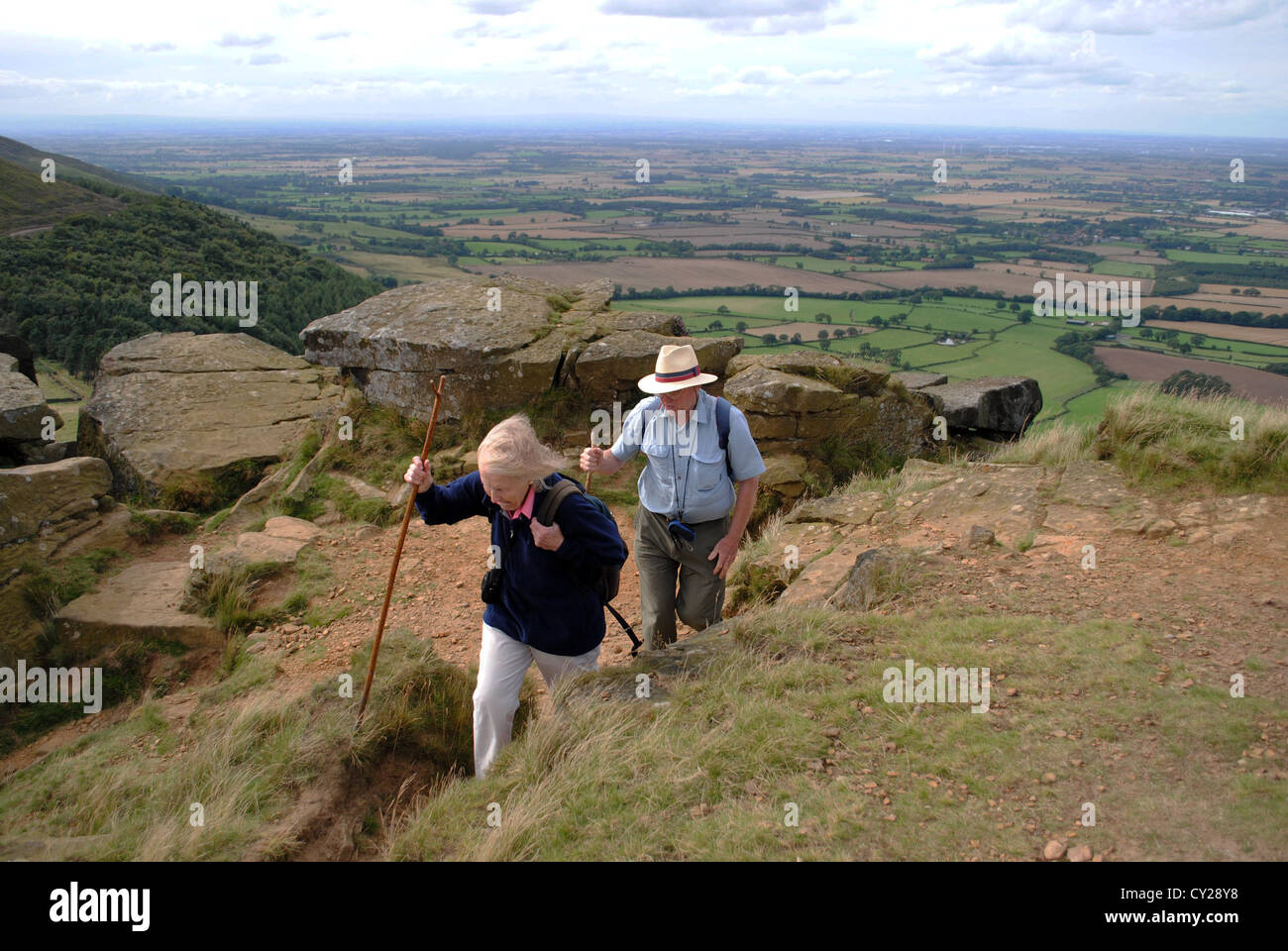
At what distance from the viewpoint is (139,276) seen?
31.5 metres

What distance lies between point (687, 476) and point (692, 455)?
191 millimetres

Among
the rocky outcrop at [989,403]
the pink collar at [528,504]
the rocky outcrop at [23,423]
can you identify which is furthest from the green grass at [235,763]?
the rocky outcrop at [989,403]

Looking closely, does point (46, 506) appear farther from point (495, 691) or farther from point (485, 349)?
point (495, 691)

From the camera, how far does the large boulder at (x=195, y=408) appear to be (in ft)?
37.9

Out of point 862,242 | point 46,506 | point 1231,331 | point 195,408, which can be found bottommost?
point 46,506

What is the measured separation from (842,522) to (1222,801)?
212 inches

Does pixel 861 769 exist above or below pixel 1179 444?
below

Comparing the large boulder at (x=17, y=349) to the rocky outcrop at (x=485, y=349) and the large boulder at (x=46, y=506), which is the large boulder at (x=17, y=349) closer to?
the rocky outcrop at (x=485, y=349)

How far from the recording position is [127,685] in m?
7.29

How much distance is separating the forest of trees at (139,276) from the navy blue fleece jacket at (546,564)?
23.7m

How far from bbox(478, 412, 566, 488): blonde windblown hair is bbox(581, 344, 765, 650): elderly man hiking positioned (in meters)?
1.06

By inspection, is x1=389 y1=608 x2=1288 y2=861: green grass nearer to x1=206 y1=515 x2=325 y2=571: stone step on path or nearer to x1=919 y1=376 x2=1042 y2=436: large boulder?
x1=206 y1=515 x2=325 y2=571: stone step on path

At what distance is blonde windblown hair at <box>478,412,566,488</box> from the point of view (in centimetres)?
455

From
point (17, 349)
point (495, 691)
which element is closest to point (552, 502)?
point (495, 691)
